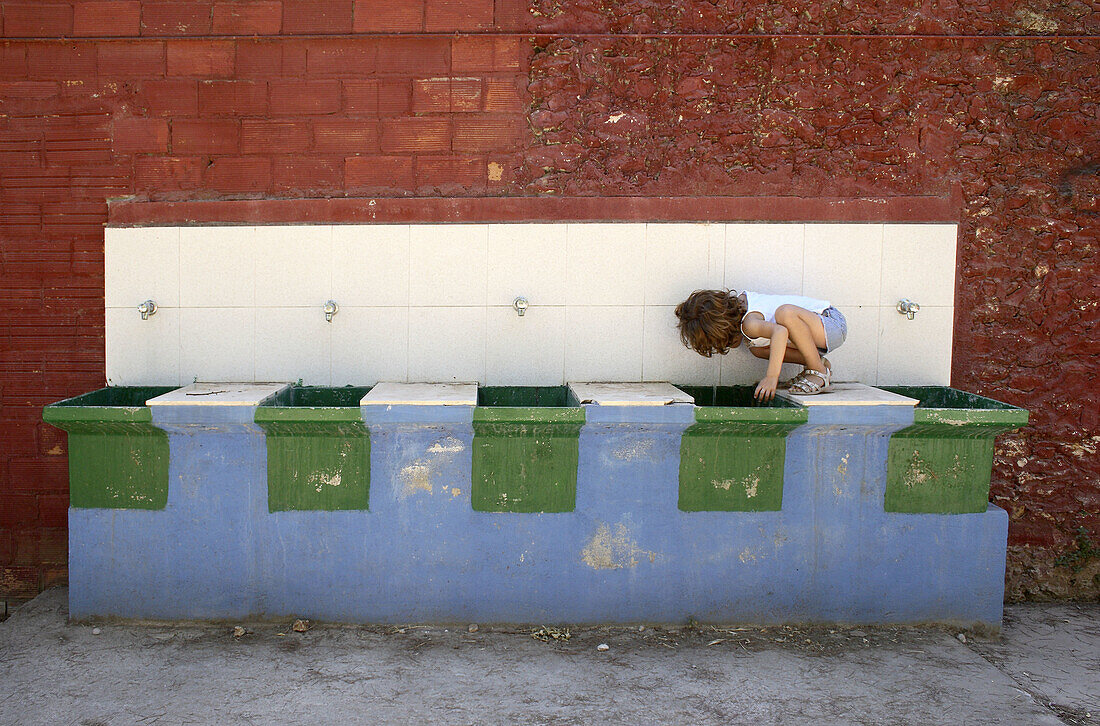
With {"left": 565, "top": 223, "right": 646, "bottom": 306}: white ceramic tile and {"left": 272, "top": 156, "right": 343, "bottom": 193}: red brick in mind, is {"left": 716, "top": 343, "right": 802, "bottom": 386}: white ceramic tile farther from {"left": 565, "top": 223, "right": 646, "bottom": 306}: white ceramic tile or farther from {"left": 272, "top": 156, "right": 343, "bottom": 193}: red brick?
{"left": 272, "top": 156, "right": 343, "bottom": 193}: red brick

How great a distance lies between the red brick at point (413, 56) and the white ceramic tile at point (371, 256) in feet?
2.99

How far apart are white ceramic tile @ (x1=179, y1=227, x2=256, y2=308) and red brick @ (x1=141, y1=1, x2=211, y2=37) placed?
3.80 feet

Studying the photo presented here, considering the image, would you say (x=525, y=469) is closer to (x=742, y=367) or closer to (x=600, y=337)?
(x=600, y=337)

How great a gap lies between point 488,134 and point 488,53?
0.46 m

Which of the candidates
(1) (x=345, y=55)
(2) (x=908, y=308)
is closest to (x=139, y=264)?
(1) (x=345, y=55)

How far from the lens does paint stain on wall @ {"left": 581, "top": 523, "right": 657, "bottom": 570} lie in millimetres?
3576

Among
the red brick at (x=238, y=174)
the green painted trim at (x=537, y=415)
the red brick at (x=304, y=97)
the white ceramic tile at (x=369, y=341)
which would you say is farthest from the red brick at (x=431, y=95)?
the green painted trim at (x=537, y=415)

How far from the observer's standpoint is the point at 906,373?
14.1ft

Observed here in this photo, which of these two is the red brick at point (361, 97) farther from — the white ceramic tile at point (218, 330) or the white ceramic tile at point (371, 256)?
the white ceramic tile at point (218, 330)

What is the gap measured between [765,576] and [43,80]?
16.1ft

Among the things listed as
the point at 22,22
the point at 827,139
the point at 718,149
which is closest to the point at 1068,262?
the point at 827,139

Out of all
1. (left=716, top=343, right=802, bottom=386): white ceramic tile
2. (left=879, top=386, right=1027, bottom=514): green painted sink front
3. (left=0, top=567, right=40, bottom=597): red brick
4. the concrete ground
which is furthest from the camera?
(left=0, top=567, right=40, bottom=597): red brick

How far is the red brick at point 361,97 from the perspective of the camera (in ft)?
13.9

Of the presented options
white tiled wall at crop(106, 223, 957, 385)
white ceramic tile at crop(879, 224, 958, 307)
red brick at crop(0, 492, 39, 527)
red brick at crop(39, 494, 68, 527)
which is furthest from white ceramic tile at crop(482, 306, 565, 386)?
red brick at crop(0, 492, 39, 527)
